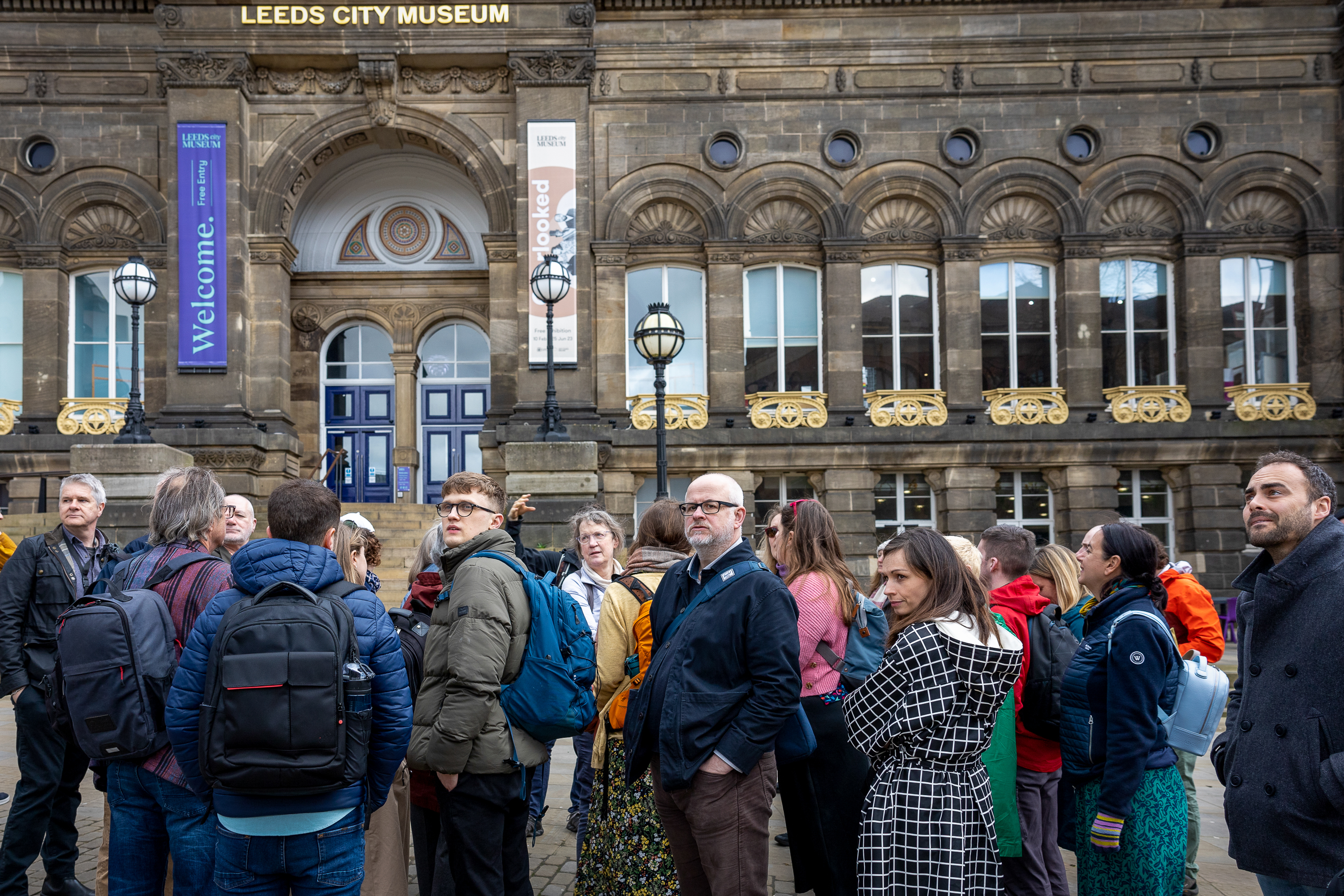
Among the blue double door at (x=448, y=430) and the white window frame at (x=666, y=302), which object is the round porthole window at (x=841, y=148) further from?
the blue double door at (x=448, y=430)

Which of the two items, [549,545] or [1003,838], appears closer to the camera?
[1003,838]

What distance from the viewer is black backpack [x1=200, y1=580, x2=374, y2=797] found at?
324cm

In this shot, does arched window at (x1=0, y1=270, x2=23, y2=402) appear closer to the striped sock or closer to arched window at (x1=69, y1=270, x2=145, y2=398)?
arched window at (x1=69, y1=270, x2=145, y2=398)

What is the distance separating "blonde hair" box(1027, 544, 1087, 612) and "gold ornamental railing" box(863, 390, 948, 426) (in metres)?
13.7

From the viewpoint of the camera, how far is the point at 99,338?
2002 cm

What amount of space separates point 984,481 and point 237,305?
14.6 meters

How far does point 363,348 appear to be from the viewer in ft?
71.9

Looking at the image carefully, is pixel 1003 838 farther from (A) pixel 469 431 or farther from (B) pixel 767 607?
(A) pixel 469 431

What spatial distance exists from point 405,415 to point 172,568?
58.1 feet

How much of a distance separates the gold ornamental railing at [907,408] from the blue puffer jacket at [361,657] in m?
16.2

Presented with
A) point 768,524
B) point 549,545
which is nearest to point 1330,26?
point 549,545

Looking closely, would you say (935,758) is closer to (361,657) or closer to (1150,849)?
(1150,849)

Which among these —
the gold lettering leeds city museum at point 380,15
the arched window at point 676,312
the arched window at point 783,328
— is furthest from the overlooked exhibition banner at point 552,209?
the arched window at point 783,328

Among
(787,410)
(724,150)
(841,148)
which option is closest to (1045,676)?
(787,410)
